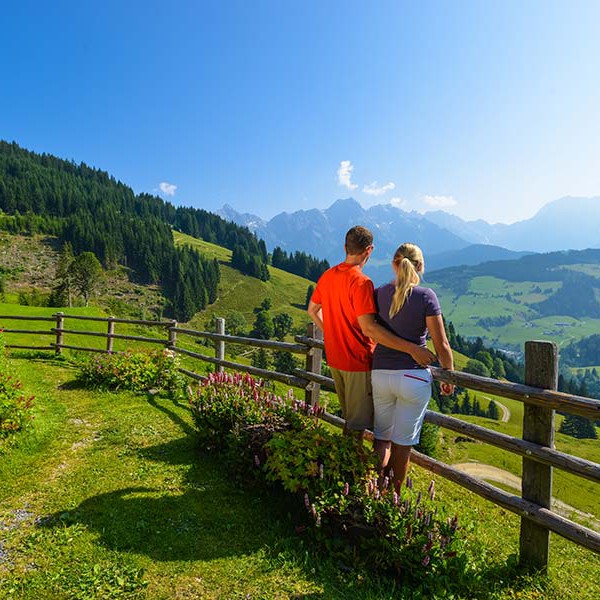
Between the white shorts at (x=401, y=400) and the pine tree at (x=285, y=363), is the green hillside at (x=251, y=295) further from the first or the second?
the white shorts at (x=401, y=400)

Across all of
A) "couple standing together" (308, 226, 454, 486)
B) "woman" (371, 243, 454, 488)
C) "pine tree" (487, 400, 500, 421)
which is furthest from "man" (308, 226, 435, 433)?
"pine tree" (487, 400, 500, 421)

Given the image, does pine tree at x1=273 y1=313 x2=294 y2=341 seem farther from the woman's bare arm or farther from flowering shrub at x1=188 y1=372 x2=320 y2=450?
the woman's bare arm

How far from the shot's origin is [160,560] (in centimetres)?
434

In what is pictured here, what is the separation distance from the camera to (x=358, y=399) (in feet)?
17.1

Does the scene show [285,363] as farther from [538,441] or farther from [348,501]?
[538,441]

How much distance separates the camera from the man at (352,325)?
15.8 feet

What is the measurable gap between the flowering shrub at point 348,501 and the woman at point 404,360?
484 mm

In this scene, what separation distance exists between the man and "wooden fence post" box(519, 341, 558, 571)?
1838 mm

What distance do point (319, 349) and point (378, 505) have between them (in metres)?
3.73

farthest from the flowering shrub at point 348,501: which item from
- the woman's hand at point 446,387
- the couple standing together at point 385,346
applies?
the woman's hand at point 446,387

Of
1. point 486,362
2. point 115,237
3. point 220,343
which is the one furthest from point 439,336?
point 115,237

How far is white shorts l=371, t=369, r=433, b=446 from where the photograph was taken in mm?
4527

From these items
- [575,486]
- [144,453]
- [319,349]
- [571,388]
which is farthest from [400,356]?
[571,388]

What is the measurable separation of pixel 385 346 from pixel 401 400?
644 mm
